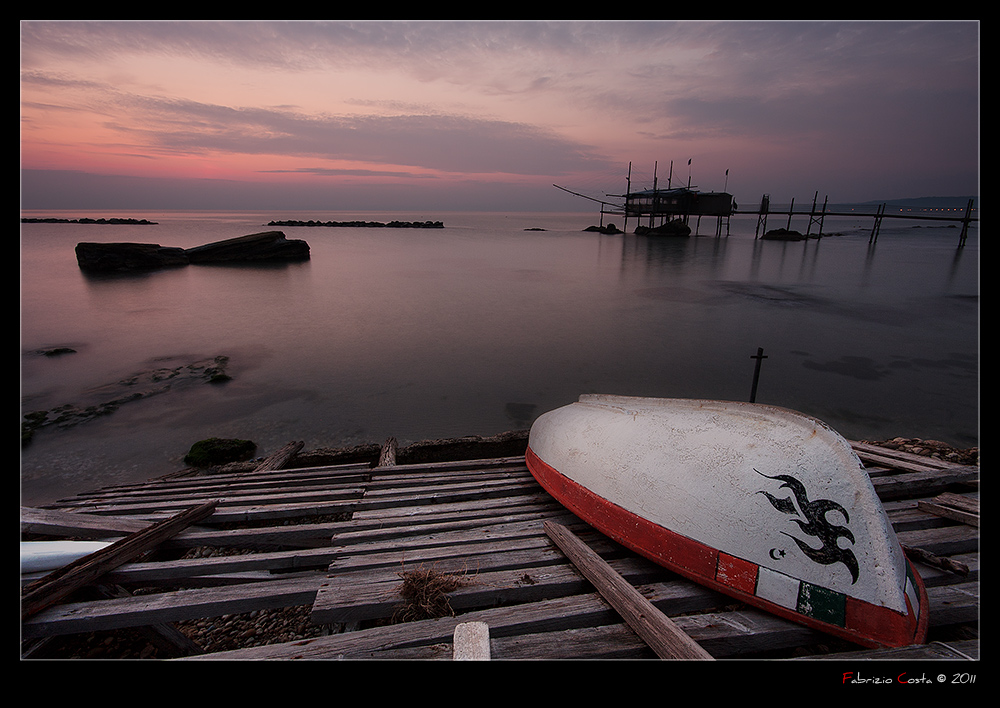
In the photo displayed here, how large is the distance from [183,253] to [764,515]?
135 feet

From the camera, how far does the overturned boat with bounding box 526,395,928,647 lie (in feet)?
7.75

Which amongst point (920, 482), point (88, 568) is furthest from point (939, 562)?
point (88, 568)

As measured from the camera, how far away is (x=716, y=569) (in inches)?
107

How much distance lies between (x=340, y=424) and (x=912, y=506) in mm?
9115

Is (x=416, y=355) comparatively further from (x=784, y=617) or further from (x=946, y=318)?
(x=946, y=318)

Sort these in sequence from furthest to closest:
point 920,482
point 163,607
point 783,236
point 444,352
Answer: point 783,236
point 444,352
point 920,482
point 163,607

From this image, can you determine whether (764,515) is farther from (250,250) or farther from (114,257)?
(250,250)

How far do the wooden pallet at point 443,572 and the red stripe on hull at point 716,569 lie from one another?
0.09 m

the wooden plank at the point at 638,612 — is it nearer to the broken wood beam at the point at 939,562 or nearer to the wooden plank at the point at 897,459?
the broken wood beam at the point at 939,562

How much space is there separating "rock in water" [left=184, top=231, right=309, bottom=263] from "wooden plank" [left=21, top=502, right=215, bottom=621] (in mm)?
37833

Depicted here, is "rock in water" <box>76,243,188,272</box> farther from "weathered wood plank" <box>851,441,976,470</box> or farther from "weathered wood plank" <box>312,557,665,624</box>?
"weathered wood plank" <box>851,441,976,470</box>

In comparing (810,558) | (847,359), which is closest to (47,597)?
(810,558)

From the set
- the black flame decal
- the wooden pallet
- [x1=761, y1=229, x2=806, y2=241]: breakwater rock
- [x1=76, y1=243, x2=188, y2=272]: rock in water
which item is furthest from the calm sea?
[x1=761, y1=229, x2=806, y2=241]: breakwater rock

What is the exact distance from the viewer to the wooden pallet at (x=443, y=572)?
2.21m
